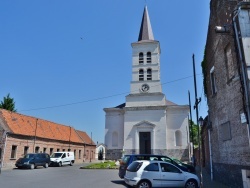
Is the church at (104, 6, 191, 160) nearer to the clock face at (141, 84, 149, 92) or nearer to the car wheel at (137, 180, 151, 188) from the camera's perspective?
the clock face at (141, 84, 149, 92)

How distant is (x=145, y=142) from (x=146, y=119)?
475cm

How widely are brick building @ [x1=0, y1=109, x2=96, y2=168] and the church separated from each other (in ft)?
26.2

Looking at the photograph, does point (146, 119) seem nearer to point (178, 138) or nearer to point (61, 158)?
point (178, 138)

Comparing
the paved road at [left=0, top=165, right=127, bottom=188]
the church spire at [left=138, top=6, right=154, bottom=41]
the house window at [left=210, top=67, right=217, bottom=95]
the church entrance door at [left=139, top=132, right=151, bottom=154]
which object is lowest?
the paved road at [left=0, top=165, right=127, bottom=188]

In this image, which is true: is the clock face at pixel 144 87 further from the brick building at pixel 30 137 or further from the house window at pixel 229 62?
the house window at pixel 229 62

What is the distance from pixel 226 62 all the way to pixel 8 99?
139 feet

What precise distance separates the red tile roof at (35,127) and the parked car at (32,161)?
161 inches

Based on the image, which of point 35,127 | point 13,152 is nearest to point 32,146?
point 13,152

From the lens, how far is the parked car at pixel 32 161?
2600 centimetres

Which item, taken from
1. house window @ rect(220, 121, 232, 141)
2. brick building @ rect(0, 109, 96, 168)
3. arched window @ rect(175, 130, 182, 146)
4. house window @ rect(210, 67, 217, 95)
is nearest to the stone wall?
brick building @ rect(0, 109, 96, 168)

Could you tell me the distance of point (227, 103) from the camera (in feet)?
40.9

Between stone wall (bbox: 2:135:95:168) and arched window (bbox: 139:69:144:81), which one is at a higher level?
arched window (bbox: 139:69:144:81)

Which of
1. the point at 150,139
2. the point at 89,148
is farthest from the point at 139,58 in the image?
the point at 89,148

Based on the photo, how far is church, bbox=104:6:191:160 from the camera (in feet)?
133
